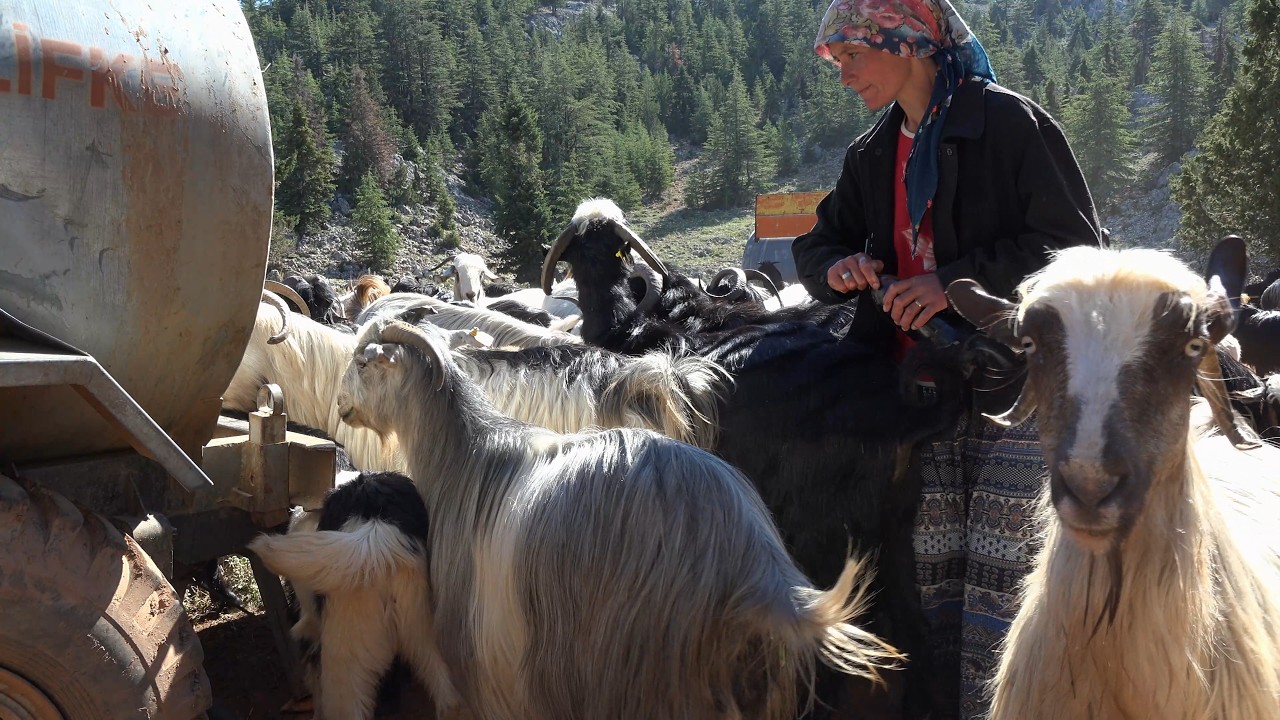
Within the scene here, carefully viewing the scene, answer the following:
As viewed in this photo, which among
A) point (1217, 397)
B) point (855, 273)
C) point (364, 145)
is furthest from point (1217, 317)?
point (364, 145)

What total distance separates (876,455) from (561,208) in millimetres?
43106

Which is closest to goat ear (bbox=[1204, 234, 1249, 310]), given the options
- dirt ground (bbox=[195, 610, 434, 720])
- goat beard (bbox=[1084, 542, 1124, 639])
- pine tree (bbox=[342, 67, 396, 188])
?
goat beard (bbox=[1084, 542, 1124, 639])

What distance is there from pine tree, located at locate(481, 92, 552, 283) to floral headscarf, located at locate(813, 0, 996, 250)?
95.4 feet

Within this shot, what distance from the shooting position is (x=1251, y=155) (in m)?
23.0

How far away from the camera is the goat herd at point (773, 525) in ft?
Answer: 6.86

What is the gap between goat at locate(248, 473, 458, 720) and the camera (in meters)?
3.32

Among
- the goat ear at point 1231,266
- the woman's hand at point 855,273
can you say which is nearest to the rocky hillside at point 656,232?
the woman's hand at point 855,273

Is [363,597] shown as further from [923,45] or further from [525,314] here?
[525,314]

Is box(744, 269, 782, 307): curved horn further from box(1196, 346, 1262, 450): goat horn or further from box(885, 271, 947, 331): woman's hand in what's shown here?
box(1196, 346, 1262, 450): goat horn

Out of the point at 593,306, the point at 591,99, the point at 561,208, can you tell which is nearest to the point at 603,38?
the point at 591,99

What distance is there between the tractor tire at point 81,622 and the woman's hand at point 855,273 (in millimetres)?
2313

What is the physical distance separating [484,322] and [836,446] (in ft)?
10.6

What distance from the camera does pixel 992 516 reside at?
3.07 meters

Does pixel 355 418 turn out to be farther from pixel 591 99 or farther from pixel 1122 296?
pixel 591 99
